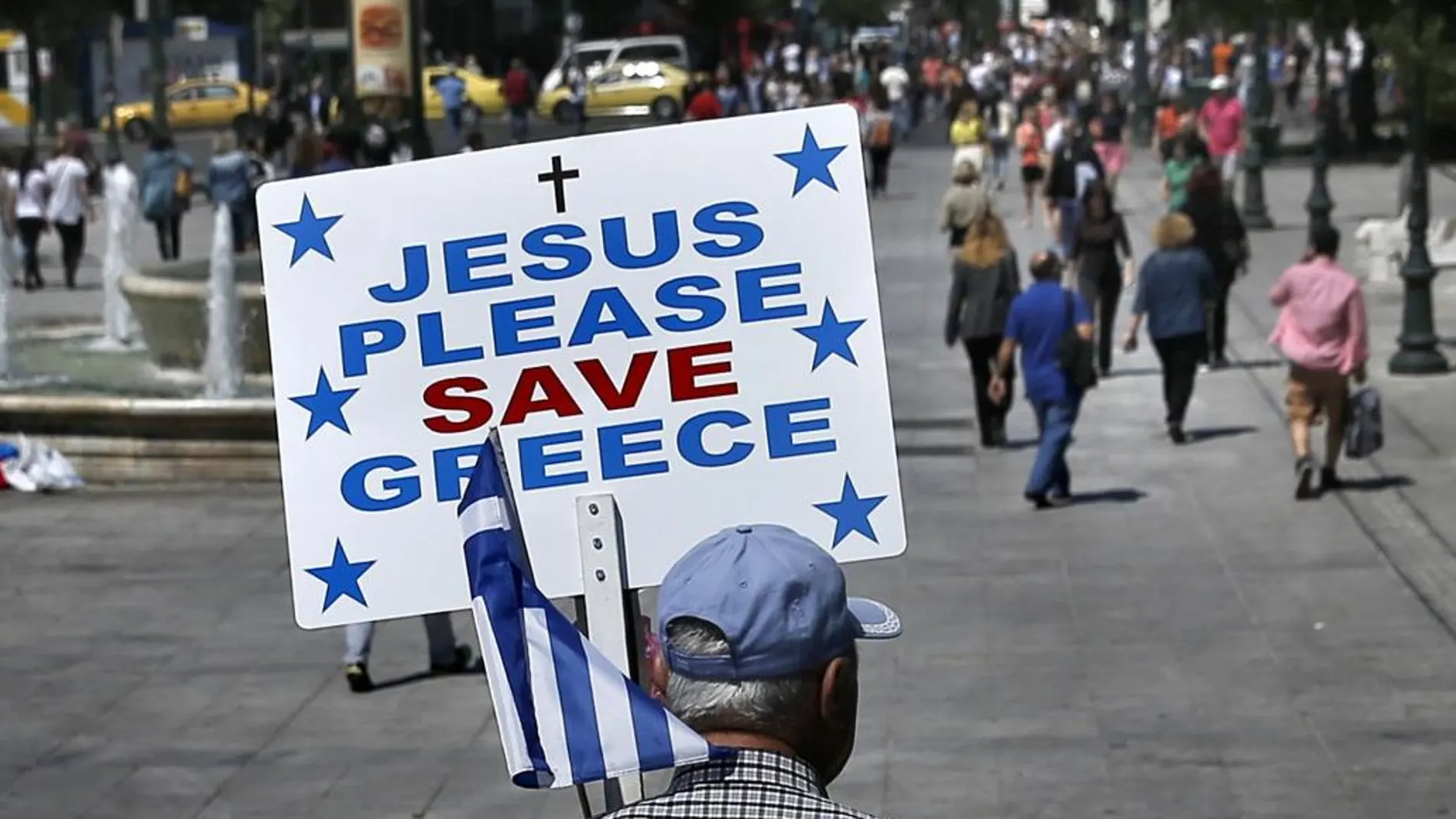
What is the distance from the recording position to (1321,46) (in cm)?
3509

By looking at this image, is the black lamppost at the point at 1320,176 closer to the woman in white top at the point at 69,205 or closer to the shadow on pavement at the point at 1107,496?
the shadow on pavement at the point at 1107,496

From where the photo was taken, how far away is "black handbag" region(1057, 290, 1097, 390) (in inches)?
625

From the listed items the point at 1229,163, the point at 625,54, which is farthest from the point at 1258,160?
the point at 625,54

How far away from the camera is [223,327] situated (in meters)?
18.9

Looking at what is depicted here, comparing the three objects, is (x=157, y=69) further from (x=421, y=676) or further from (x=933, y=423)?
(x=421, y=676)

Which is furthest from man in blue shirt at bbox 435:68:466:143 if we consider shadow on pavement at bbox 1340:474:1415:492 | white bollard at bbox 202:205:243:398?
shadow on pavement at bbox 1340:474:1415:492

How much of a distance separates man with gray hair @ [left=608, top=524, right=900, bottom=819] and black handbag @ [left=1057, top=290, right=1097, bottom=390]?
12904mm

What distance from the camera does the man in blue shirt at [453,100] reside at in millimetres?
53844

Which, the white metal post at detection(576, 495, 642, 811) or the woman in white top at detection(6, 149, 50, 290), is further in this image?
the woman in white top at detection(6, 149, 50, 290)

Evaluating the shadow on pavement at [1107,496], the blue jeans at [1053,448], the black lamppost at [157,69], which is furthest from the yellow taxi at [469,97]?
the blue jeans at [1053,448]

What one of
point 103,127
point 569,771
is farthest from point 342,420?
point 103,127

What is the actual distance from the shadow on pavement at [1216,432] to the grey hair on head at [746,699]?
50.4 feet

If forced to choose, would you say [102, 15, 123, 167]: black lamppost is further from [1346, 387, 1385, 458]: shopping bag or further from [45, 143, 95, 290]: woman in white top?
[1346, 387, 1385, 458]: shopping bag

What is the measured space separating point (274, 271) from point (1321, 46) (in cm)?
3219
